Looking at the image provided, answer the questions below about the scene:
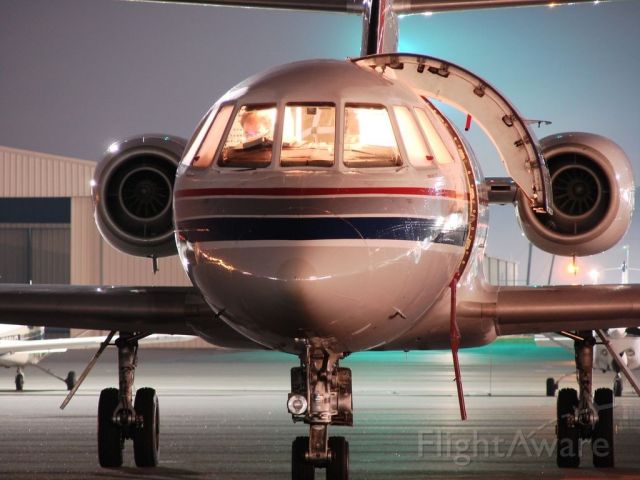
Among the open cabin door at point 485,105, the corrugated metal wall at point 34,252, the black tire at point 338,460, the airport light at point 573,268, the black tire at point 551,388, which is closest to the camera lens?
the black tire at point 338,460

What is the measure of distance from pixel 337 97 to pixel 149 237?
3972 millimetres

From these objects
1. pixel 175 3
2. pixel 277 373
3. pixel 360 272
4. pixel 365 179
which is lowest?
pixel 277 373

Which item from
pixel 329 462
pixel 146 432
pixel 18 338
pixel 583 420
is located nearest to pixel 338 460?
pixel 329 462

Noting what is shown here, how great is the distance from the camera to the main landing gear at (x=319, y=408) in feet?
28.2

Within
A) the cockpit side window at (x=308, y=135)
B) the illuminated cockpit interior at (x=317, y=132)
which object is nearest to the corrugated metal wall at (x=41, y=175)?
the illuminated cockpit interior at (x=317, y=132)

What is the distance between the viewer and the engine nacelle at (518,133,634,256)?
12.4 m

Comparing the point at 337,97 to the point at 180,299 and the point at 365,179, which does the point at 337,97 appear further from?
the point at 180,299

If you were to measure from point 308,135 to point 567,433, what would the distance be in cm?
610

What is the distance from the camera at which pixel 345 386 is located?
9.12 m

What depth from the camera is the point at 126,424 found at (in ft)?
42.3

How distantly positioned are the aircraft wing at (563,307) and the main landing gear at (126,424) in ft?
11.9

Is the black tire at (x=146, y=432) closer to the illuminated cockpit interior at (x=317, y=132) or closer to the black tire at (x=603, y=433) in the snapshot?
the black tire at (x=603, y=433)

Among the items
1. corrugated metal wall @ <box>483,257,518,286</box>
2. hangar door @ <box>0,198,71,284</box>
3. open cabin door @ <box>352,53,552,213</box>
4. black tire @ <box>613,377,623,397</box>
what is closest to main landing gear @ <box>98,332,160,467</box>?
open cabin door @ <box>352,53,552,213</box>

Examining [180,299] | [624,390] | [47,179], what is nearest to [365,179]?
[180,299]
